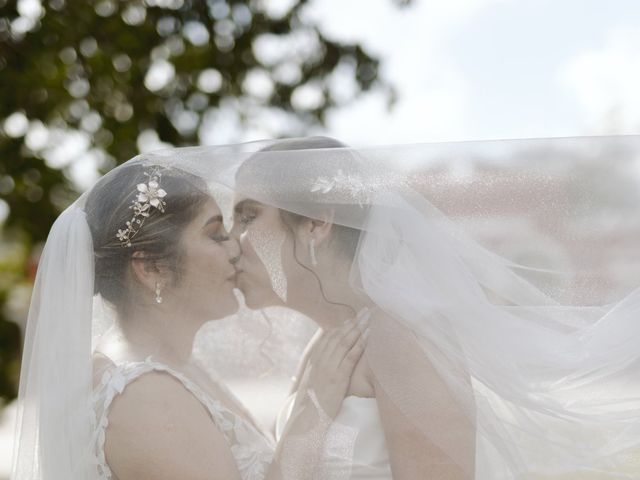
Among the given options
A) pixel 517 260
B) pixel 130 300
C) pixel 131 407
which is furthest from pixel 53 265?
pixel 517 260

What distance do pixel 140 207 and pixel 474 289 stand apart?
122 centimetres

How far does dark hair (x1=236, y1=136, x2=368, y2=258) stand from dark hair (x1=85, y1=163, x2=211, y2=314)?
0.21 meters

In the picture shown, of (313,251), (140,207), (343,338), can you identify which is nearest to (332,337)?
(343,338)

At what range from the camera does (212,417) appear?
3535 mm

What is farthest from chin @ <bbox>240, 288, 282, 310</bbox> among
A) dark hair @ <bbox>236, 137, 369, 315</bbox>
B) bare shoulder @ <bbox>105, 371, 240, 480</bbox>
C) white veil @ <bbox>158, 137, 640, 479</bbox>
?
bare shoulder @ <bbox>105, 371, 240, 480</bbox>

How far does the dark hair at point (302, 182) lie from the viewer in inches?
138

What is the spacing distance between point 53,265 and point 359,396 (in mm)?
1230

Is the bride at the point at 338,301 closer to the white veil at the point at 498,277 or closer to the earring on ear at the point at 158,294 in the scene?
the white veil at the point at 498,277

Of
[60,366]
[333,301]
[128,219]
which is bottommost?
[60,366]

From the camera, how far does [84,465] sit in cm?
Result: 345

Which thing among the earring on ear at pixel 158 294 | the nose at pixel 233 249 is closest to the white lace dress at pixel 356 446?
the nose at pixel 233 249

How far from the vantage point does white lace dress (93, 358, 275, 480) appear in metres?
3.41

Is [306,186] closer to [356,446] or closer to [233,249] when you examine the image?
[233,249]

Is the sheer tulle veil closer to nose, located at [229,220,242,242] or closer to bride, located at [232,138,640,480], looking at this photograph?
bride, located at [232,138,640,480]
